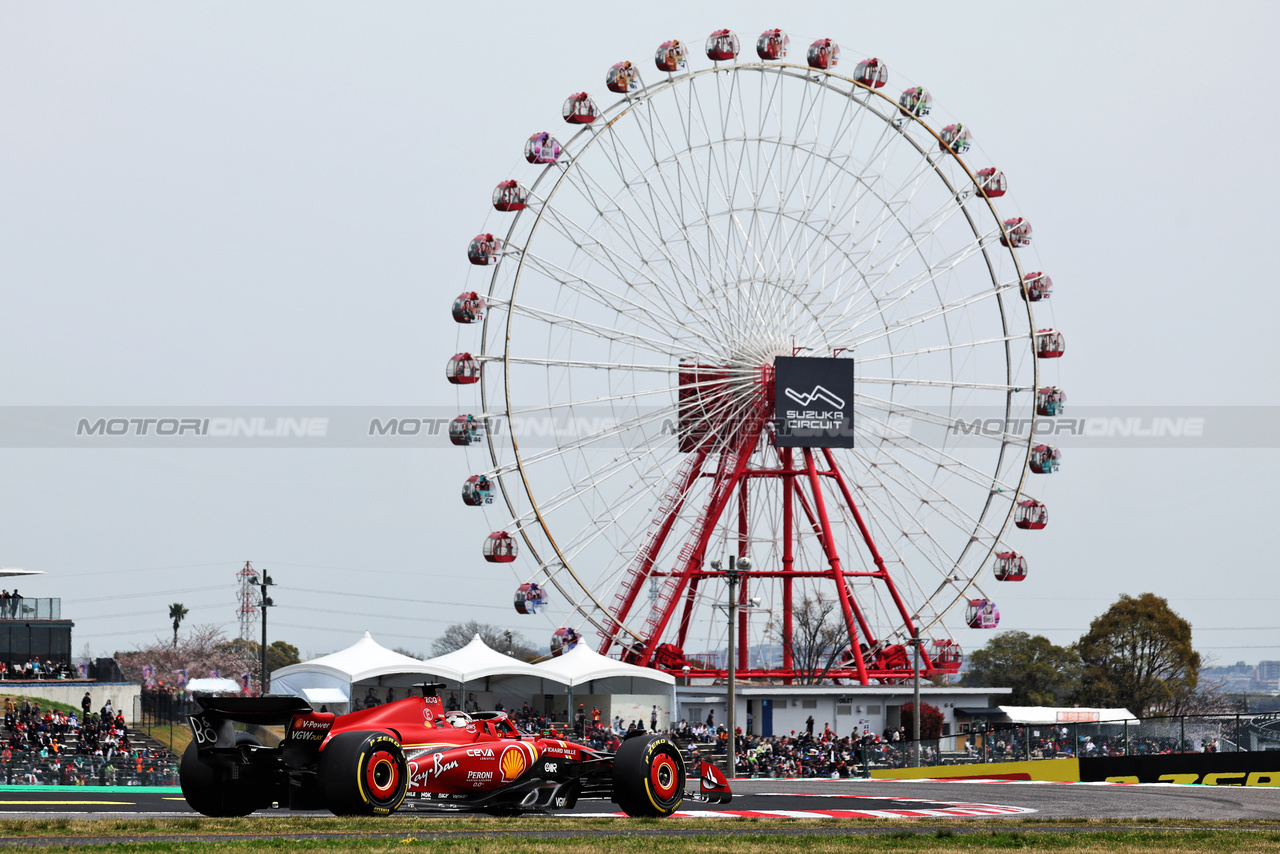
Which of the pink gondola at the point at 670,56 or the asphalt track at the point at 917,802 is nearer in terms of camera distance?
the asphalt track at the point at 917,802

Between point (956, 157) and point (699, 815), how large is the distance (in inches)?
1333

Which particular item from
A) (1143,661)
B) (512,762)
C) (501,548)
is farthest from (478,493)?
(1143,661)

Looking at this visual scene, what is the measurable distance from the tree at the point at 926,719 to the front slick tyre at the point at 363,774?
135ft

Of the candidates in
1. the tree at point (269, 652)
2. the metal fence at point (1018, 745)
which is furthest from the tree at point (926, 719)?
the tree at point (269, 652)

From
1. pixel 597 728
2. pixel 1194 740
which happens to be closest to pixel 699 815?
pixel 1194 740

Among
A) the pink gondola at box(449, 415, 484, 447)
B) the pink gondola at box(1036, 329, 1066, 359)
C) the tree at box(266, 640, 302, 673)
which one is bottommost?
the tree at box(266, 640, 302, 673)

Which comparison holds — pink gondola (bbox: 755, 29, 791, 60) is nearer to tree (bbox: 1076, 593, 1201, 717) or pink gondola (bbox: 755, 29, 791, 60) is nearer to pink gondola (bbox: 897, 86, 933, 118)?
pink gondola (bbox: 897, 86, 933, 118)

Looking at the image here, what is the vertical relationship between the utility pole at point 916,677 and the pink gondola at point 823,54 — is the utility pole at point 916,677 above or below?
below

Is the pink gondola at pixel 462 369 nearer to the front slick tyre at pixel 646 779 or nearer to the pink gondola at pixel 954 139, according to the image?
the pink gondola at pixel 954 139

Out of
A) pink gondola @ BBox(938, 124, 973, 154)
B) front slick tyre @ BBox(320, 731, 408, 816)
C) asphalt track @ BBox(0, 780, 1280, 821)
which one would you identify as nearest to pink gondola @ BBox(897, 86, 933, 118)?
pink gondola @ BBox(938, 124, 973, 154)

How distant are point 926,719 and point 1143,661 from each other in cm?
3104

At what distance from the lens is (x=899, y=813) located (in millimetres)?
20594

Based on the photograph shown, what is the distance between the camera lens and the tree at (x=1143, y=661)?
81.9m

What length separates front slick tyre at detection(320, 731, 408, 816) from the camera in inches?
619
